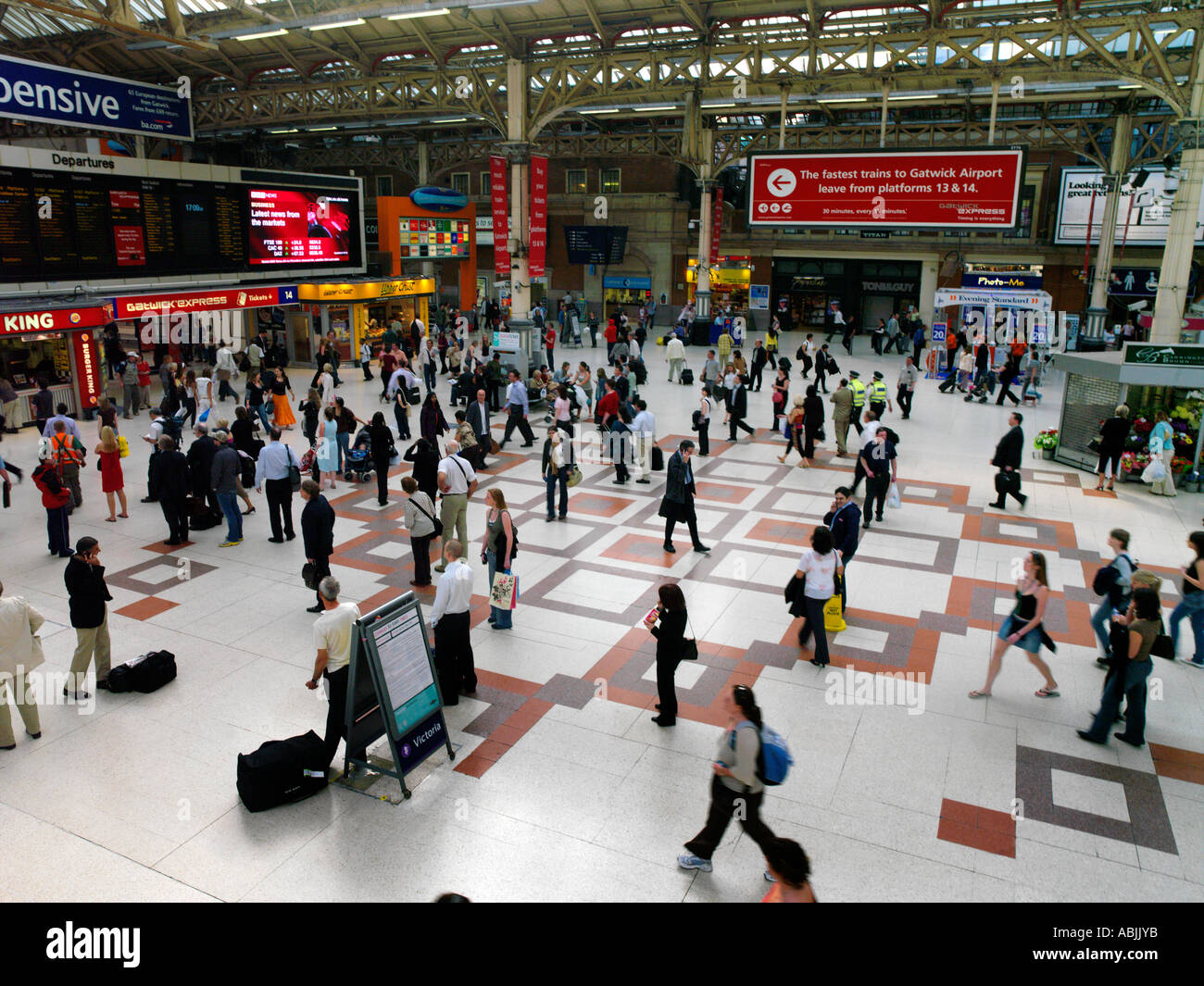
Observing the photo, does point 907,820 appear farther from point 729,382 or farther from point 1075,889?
point 729,382

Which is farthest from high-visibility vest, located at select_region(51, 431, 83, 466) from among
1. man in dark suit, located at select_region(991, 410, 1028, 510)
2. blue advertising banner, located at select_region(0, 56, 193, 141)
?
man in dark suit, located at select_region(991, 410, 1028, 510)

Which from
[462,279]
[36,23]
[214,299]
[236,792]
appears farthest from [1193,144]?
[36,23]

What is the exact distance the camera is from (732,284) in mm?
40969

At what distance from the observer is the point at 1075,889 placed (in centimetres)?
557

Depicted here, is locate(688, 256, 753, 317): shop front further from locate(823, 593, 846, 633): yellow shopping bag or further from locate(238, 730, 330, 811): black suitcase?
locate(238, 730, 330, 811): black suitcase

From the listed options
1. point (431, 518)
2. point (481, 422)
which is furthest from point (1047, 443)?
point (431, 518)

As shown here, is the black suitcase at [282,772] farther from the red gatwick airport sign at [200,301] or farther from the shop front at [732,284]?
Result: the shop front at [732,284]

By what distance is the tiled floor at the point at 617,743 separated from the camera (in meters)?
5.68

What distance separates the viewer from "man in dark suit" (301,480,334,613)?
9.58 meters

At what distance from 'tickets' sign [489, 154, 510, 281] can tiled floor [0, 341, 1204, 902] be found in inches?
474

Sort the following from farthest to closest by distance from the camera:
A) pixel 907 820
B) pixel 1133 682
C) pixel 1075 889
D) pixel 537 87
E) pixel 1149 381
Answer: pixel 537 87 < pixel 1149 381 < pixel 1133 682 < pixel 907 820 < pixel 1075 889

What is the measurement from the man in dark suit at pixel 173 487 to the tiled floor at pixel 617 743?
0.32m

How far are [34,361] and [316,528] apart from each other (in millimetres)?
16206

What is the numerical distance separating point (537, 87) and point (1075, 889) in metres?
30.1
